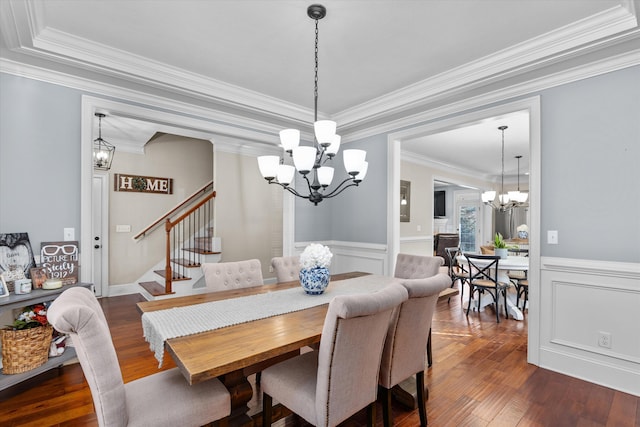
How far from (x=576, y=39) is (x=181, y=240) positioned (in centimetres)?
584

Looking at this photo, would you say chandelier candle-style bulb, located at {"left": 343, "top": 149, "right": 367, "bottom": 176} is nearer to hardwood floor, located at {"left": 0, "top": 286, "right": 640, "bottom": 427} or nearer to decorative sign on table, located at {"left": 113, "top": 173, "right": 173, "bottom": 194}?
hardwood floor, located at {"left": 0, "top": 286, "right": 640, "bottom": 427}

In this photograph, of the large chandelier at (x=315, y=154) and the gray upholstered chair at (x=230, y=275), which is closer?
the large chandelier at (x=315, y=154)

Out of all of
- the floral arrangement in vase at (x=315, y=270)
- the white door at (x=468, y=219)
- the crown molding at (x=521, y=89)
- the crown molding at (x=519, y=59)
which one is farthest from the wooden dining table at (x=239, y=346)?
the white door at (x=468, y=219)

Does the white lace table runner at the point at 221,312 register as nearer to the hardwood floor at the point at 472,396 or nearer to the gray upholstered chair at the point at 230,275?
the gray upholstered chair at the point at 230,275

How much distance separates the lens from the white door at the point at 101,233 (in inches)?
196

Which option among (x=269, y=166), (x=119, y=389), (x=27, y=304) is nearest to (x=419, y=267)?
(x=269, y=166)

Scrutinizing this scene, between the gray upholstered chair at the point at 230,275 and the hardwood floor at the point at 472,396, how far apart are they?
0.83 meters

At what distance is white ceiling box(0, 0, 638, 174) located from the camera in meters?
2.11

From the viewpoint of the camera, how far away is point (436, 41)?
250cm

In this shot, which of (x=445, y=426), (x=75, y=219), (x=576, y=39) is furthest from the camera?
(x=75, y=219)

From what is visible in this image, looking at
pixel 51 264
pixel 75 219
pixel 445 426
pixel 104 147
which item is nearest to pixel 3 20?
pixel 75 219

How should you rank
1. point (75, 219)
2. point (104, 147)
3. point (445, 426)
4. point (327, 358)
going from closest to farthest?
1. point (327, 358)
2. point (445, 426)
3. point (75, 219)
4. point (104, 147)

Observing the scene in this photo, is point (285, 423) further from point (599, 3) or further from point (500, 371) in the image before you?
point (599, 3)

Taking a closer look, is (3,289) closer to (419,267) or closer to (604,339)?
(419,267)
